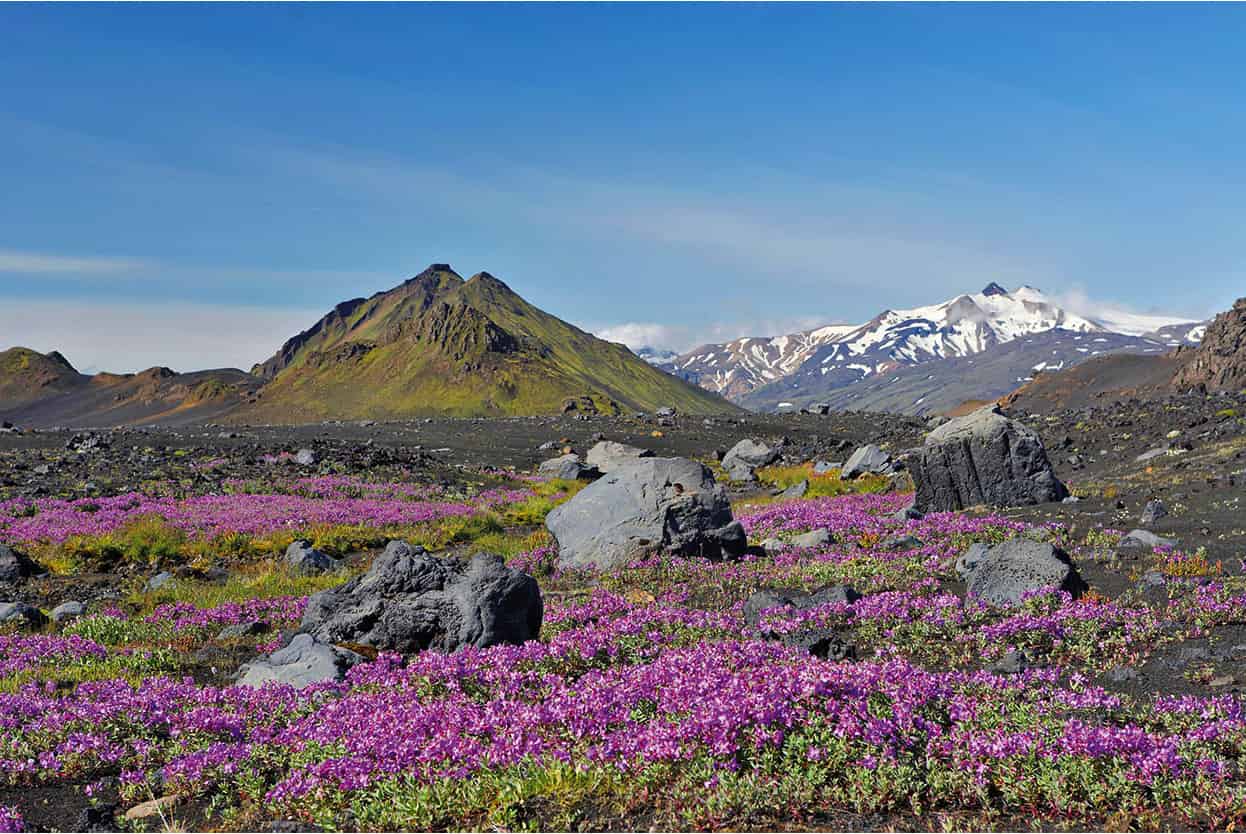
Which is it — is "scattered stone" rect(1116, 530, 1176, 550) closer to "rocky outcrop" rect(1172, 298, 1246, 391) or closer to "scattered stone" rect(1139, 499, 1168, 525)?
"scattered stone" rect(1139, 499, 1168, 525)

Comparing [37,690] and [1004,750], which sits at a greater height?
[1004,750]

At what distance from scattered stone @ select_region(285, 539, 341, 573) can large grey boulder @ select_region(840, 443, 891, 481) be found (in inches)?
999

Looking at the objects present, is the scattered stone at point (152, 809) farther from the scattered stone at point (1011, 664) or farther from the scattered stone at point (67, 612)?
the scattered stone at point (67, 612)

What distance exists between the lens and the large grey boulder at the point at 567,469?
141 ft

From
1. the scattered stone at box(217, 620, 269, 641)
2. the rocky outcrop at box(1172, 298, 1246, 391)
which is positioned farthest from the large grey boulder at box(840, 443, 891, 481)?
the rocky outcrop at box(1172, 298, 1246, 391)

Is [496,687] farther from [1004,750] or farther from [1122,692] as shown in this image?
[1122,692]

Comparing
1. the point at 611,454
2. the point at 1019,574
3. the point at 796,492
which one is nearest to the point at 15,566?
the point at 1019,574

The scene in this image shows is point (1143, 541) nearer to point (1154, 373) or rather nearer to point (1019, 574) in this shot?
point (1019, 574)

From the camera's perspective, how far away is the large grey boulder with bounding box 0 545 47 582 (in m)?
19.0

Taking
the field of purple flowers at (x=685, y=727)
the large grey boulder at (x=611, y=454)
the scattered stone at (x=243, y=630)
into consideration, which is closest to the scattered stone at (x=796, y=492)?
the large grey boulder at (x=611, y=454)

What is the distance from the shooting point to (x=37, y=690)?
10.4m

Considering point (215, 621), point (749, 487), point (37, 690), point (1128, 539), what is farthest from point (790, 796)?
point (749, 487)

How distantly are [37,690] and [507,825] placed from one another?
27.0 ft

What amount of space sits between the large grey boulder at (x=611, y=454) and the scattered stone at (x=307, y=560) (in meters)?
27.0
